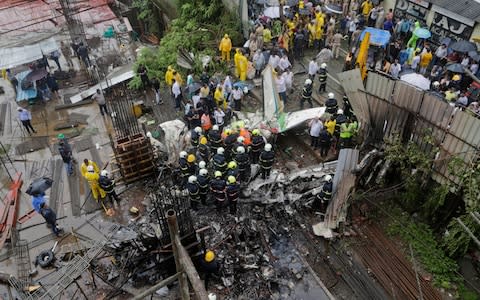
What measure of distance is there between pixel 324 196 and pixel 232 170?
2955 millimetres

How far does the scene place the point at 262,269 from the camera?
422 inches

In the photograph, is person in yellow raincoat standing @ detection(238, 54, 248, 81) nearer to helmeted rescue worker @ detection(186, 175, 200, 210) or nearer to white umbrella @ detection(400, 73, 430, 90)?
white umbrella @ detection(400, 73, 430, 90)

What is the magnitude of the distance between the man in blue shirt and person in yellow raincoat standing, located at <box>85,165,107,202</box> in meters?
5.42

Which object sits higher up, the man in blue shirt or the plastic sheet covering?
the plastic sheet covering

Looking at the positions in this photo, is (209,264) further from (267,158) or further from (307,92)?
(307,92)

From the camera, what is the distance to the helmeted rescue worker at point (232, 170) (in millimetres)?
12136

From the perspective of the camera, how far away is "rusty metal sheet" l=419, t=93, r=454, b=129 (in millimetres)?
10524

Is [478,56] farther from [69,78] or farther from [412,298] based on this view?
[69,78]

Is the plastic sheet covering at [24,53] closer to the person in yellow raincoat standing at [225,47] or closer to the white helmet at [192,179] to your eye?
the person in yellow raincoat standing at [225,47]

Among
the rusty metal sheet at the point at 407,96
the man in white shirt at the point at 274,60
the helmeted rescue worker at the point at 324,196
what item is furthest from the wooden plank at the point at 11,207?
the rusty metal sheet at the point at 407,96

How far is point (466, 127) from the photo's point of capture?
10.1 metres

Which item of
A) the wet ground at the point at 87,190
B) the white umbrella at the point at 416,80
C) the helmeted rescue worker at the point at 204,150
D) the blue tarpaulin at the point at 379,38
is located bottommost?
the wet ground at the point at 87,190

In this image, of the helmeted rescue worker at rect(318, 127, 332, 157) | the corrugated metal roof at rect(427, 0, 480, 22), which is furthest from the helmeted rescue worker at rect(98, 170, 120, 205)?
the corrugated metal roof at rect(427, 0, 480, 22)

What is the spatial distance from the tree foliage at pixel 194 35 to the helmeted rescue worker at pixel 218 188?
8.24 metres
